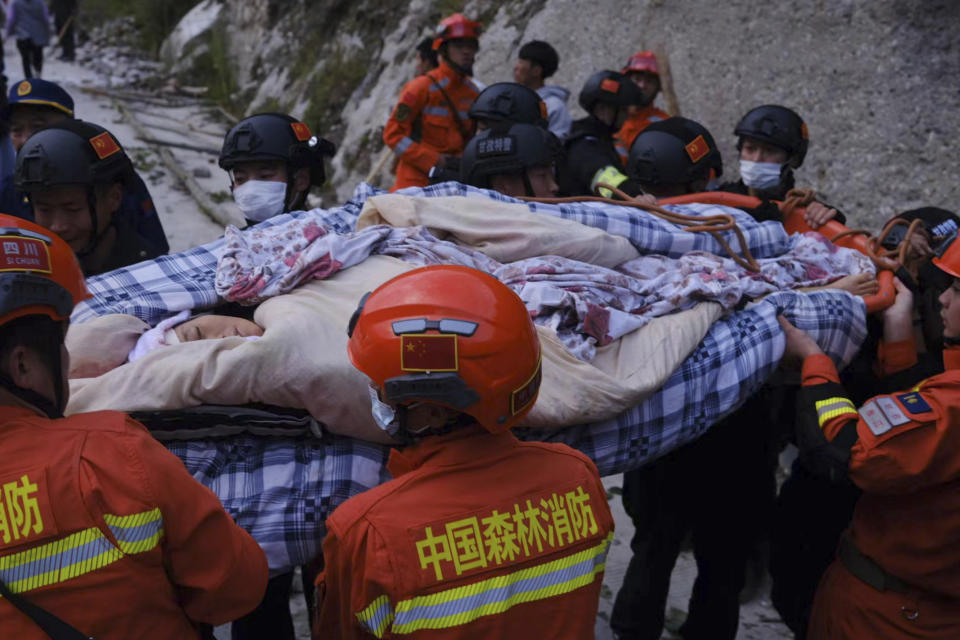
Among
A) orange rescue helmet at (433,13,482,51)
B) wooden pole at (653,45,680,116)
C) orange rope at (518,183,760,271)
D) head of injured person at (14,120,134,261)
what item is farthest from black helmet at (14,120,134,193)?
wooden pole at (653,45,680,116)

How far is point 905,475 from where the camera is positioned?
2.12m

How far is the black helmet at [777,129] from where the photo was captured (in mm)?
3789

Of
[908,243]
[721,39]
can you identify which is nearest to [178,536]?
[908,243]

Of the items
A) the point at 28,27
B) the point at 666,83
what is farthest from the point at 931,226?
the point at 28,27

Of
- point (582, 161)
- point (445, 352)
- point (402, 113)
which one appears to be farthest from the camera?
point (402, 113)

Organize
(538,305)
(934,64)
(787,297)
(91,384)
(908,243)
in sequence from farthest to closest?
1. (934,64)
2. (908,243)
3. (787,297)
4. (538,305)
5. (91,384)

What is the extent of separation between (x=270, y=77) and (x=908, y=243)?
12.0m

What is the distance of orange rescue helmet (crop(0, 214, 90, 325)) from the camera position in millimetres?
1438

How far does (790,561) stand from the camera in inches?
122

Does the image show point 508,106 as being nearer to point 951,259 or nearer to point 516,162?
point 516,162

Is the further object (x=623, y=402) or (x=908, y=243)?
(x=908, y=243)

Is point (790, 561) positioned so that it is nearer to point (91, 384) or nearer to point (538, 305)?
point (538, 305)

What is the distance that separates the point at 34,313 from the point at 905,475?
197 centimetres

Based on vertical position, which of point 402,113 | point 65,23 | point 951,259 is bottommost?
point 65,23
